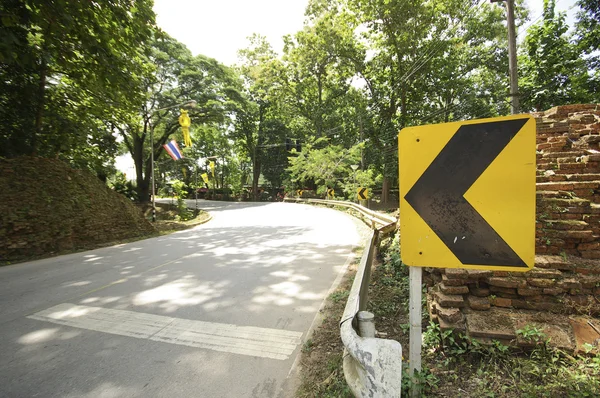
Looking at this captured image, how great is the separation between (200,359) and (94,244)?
330 inches

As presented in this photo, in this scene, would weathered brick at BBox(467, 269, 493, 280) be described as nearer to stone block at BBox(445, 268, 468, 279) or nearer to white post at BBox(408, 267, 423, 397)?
stone block at BBox(445, 268, 468, 279)

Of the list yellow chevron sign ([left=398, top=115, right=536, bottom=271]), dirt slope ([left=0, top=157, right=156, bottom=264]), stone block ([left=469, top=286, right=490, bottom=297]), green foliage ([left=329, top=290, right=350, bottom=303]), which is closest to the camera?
yellow chevron sign ([left=398, top=115, right=536, bottom=271])

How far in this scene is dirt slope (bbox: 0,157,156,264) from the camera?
753cm

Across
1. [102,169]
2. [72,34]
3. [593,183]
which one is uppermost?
[72,34]

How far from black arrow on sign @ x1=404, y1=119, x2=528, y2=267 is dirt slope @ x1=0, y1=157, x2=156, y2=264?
377 inches

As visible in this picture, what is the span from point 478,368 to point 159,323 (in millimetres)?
3321

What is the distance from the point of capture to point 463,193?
1.66 meters

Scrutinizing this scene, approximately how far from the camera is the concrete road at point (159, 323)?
248 cm

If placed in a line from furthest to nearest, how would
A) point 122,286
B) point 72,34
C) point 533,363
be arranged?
point 72,34, point 122,286, point 533,363

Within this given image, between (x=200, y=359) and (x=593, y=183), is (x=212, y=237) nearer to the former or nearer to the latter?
(x=200, y=359)

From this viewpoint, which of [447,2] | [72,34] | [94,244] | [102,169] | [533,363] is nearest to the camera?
[533,363]

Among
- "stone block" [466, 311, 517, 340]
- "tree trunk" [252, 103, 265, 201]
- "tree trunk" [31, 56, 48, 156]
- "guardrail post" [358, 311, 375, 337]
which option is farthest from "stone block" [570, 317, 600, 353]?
"tree trunk" [252, 103, 265, 201]

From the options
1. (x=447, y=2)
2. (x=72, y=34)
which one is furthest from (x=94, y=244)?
(x=447, y=2)

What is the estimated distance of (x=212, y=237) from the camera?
10039 millimetres
